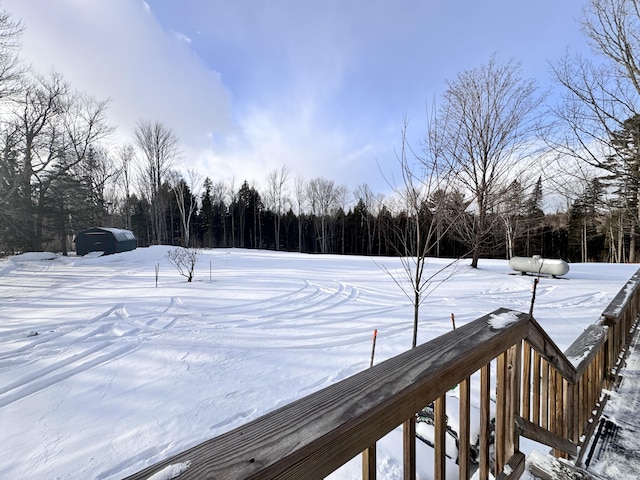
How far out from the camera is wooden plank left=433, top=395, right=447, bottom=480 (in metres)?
0.87

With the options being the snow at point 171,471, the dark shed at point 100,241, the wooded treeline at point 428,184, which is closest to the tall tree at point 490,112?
the wooded treeline at point 428,184

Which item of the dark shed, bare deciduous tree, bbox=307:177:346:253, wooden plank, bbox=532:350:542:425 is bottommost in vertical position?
wooden plank, bbox=532:350:542:425

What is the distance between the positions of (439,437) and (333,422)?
1.75ft

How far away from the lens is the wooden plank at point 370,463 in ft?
2.21

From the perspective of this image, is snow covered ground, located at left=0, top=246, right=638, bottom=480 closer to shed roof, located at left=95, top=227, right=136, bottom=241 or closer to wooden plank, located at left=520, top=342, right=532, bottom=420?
wooden plank, located at left=520, top=342, right=532, bottom=420

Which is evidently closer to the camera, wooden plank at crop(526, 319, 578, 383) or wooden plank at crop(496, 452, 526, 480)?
wooden plank at crop(496, 452, 526, 480)

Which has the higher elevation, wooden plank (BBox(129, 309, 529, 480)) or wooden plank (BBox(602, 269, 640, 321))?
wooden plank (BBox(129, 309, 529, 480))

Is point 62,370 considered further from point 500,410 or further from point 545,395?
point 545,395

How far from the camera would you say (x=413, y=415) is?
2.53 ft

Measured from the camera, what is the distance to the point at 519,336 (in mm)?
1203

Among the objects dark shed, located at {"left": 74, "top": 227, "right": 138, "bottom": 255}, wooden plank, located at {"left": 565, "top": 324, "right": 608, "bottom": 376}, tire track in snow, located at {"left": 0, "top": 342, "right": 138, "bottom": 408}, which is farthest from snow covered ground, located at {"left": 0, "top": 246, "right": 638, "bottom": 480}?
dark shed, located at {"left": 74, "top": 227, "right": 138, "bottom": 255}

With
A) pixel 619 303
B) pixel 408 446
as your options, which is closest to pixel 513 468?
pixel 408 446

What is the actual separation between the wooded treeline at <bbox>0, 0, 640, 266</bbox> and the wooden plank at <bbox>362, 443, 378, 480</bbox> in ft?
9.65

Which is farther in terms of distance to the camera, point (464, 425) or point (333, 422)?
point (464, 425)
